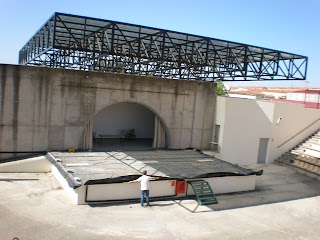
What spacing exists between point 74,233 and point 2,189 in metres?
4.69

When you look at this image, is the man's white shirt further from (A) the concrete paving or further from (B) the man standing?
(A) the concrete paving

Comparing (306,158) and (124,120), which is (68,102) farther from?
(306,158)

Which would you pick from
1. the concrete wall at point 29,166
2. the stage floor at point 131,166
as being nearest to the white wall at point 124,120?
the stage floor at point 131,166

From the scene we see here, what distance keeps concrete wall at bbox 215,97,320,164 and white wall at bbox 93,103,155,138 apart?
501 cm

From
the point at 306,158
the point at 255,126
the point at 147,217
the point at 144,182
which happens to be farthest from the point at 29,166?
the point at 306,158

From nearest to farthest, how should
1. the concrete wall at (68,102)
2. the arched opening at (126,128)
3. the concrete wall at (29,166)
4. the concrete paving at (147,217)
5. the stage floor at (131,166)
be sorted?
the concrete paving at (147,217), the stage floor at (131,166), the concrete wall at (29,166), the concrete wall at (68,102), the arched opening at (126,128)

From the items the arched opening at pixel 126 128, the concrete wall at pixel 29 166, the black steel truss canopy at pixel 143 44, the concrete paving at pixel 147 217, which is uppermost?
the black steel truss canopy at pixel 143 44

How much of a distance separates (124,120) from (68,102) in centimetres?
583

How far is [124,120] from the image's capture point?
21.9 metres

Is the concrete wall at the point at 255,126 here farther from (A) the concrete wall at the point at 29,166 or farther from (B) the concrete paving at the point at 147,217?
(A) the concrete wall at the point at 29,166

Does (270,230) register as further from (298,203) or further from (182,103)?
(182,103)

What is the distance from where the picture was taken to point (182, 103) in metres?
19.6

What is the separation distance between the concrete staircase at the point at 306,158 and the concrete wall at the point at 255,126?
1.53ft

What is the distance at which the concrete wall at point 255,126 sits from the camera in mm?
20109
